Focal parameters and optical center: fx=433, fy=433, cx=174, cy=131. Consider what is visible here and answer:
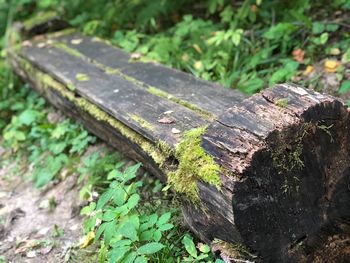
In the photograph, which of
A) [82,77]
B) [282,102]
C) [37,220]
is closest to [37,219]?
[37,220]

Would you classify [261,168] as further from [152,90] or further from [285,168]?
[152,90]

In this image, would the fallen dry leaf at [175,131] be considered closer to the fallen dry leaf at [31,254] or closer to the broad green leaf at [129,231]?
the broad green leaf at [129,231]

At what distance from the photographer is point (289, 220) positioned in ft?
7.64

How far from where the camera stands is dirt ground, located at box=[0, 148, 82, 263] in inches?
127

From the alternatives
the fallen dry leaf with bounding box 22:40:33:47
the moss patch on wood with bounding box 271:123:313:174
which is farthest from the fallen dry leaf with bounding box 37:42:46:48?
the moss patch on wood with bounding box 271:123:313:174

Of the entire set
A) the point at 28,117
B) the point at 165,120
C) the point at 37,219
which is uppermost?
the point at 165,120

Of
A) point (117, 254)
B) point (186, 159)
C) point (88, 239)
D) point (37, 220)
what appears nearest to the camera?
point (117, 254)

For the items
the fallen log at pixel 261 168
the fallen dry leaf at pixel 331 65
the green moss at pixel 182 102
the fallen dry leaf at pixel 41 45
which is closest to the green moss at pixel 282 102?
the fallen log at pixel 261 168

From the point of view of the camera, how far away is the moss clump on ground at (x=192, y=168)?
2.26 m

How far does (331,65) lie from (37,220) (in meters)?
2.93

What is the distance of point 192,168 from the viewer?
7.86 feet

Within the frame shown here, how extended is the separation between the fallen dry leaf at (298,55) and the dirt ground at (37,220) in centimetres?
242

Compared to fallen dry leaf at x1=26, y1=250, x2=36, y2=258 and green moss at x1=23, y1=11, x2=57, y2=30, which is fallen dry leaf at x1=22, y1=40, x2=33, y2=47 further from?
fallen dry leaf at x1=26, y1=250, x2=36, y2=258

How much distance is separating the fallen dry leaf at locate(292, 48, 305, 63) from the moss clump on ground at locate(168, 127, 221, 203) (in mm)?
2033
